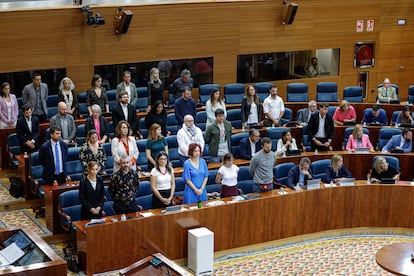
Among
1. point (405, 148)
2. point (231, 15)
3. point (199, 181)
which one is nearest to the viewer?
point (199, 181)

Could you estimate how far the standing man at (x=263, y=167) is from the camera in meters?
10.8

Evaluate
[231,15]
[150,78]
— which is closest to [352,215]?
[150,78]

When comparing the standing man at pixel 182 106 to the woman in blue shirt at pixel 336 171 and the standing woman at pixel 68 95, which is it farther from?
the woman in blue shirt at pixel 336 171

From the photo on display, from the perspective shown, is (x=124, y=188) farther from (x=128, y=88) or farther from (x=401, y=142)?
(x=401, y=142)

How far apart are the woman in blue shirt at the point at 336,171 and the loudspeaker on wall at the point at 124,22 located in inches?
188

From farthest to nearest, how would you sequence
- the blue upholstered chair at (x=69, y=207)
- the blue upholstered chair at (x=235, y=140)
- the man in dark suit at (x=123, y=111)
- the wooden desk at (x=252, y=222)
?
the blue upholstered chair at (x=235, y=140)
the man in dark suit at (x=123, y=111)
the blue upholstered chair at (x=69, y=207)
the wooden desk at (x=252, y=222)

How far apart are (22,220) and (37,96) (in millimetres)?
2475

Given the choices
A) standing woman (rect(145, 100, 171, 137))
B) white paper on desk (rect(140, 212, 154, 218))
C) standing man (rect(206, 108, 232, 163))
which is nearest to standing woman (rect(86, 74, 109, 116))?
standing woman (rect(145, 100, 171, 137))

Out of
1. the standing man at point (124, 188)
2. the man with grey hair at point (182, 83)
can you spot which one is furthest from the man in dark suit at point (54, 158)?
the man with grey hair at point (182, 83)

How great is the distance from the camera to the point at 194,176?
10.3 m

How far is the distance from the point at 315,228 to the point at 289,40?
6240 millimetres

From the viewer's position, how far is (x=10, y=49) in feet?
43.4

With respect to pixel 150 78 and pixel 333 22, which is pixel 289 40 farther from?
pixel 150 78

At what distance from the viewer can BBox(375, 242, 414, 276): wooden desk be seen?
8.72m
